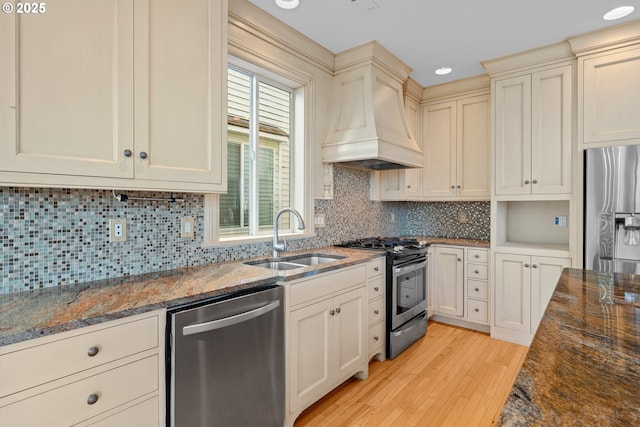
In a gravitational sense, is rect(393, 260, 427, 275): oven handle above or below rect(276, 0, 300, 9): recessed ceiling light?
below

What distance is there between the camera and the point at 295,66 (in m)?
2.69

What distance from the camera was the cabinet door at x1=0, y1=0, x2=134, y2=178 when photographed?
1.15 metres

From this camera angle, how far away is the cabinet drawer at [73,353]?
959mm

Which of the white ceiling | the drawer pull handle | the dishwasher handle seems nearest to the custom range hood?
the white ceiling

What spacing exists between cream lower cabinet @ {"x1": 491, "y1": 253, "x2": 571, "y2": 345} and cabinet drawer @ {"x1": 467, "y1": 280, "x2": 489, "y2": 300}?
11 cm

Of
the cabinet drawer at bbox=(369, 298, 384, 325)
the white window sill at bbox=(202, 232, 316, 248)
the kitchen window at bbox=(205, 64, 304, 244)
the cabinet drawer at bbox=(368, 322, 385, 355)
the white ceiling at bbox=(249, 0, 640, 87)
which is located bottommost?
the cabinet drawer at bbox=(368, 322, 385, 355)

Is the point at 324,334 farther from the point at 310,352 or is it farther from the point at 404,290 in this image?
the point at 404,290

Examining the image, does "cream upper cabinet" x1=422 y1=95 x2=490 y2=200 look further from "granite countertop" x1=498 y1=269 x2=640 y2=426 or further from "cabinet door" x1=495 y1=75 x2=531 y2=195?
"granite countertop" x1=498 y1=269 x2=640 y2=426

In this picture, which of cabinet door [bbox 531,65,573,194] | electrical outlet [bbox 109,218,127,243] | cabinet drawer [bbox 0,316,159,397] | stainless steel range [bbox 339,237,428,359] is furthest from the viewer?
cabinet door [bbox 531,65,573,194]

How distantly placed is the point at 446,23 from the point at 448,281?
2474 mm

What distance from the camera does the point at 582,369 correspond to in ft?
2.33

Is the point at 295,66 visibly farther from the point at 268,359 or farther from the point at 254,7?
the point at 268,359

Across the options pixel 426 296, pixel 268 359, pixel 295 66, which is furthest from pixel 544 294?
pixel 295 66

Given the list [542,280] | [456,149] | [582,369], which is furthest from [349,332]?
[456,149]
